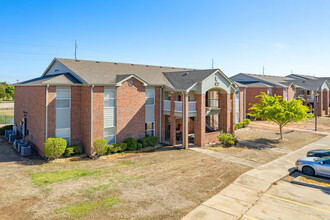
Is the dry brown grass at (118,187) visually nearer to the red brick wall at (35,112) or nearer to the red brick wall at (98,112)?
the red brick wall at (35,112)

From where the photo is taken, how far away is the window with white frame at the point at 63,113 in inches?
717

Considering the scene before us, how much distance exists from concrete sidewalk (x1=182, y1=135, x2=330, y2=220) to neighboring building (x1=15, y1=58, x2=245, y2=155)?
299 inches

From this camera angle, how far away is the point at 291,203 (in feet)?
35.0

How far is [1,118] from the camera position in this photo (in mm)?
38344

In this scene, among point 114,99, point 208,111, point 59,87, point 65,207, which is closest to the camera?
point 65,207

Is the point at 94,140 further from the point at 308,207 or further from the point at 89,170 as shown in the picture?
the point at 308,207

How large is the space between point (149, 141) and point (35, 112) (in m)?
10.3

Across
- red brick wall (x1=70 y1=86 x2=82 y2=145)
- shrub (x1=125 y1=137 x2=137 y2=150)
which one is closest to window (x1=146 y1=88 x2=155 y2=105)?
shrub (x1=125 y1=137 x2=137 y2=150)

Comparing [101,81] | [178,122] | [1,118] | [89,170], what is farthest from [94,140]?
[1,118]

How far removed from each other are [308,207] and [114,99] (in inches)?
609

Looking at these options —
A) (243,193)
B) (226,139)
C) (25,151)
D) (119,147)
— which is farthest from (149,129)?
(243,193)

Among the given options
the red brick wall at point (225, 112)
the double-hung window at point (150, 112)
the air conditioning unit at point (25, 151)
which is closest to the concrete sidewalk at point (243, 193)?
the red brick wall at point (225, 112)

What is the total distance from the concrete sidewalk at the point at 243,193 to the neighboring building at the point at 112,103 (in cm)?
759

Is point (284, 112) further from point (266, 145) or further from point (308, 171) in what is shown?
point (308, 171)
